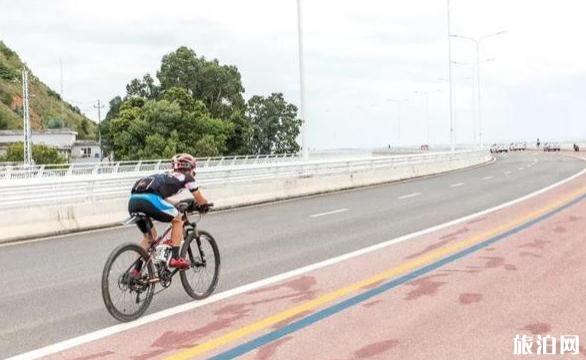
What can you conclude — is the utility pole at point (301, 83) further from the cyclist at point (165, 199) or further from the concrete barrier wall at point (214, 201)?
the cyclist at point (165, 199)

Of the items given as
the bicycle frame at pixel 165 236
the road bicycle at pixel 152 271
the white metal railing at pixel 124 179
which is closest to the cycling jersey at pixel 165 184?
the road bicycle at pixel 152 271

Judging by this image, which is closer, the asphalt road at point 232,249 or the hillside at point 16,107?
the asphalt road at point 232,249

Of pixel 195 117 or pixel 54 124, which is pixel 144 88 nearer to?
pixel 195 117

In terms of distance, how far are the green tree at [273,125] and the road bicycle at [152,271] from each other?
3274 inches

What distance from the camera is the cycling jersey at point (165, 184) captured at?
7.54 m

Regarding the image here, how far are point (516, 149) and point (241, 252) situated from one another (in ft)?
381

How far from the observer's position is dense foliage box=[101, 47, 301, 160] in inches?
2904

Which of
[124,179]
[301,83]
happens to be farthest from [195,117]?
[124,179]

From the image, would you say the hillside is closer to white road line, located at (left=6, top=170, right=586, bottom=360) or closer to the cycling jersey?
white road line, located at (left=6, top=170, right=586, bottom=360)

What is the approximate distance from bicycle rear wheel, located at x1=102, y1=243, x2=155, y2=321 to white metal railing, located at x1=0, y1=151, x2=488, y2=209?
10.5 m

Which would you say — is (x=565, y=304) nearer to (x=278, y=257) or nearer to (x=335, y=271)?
(x=335, y=271)

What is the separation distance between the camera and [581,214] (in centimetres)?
1652

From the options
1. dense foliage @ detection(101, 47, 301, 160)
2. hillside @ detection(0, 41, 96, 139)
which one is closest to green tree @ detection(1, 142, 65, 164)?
dense foliage @ detection(101, 47, 301, 160)

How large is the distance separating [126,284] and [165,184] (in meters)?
1.11
